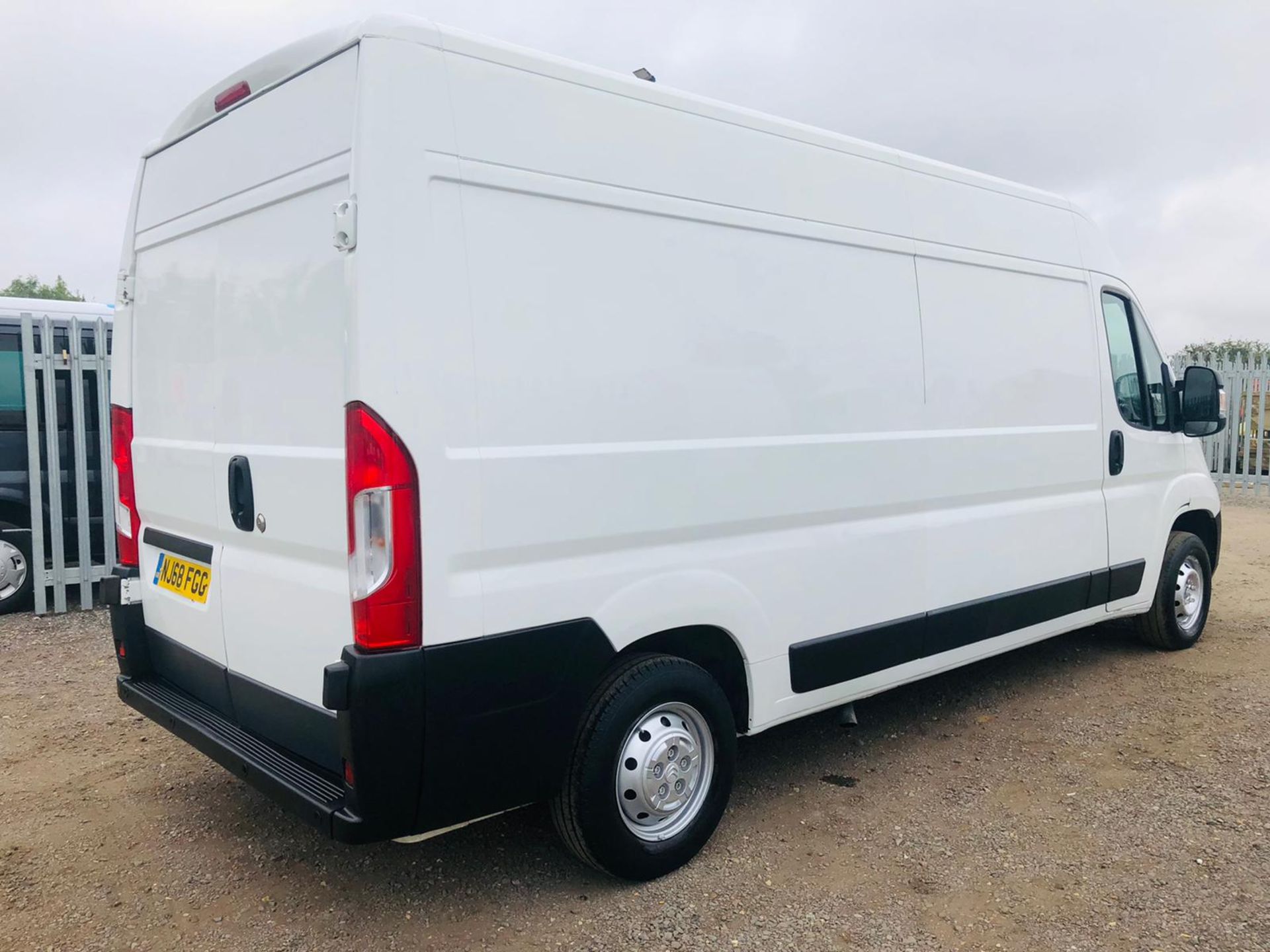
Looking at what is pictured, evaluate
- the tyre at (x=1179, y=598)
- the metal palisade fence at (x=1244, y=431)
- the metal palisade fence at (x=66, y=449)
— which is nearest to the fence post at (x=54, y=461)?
the metal palisade fence at (x=66, y=449)

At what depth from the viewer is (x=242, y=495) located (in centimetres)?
313

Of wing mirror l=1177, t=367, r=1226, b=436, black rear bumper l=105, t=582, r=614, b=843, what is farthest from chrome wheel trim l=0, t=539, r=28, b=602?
wing mirror l=1177, t=367, r=1226, b=436

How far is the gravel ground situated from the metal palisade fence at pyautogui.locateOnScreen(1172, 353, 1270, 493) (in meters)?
11.3

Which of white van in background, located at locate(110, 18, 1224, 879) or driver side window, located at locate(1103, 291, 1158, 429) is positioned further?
driver side window, located at locate(1103, 291, 1158, 429)

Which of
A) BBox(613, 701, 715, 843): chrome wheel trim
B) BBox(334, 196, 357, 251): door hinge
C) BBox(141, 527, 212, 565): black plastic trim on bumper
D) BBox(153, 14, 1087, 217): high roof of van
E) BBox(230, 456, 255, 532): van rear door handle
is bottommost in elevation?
BBox(613, 701, 715, 843): chrome wheel trim

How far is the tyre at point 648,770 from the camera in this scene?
121 inches

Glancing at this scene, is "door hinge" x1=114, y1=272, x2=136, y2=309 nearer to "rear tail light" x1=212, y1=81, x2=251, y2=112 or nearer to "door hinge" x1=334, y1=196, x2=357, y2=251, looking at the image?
"rear tail light" x1=212, y1=81, x2=251, y2=112

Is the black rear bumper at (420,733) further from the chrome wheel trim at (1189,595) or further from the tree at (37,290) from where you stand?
the tree at (37,290)

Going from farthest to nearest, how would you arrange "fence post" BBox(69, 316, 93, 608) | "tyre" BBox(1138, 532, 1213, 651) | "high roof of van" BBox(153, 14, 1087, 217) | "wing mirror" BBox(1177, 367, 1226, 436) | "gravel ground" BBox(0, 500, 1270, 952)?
"fence post" BBox(69, 316, 93, 608)
"tyre" BBox(1138, 532, 1213, 651)
"wing mirror" BBox(1177, 367, 1226, 436)
"gravel ground" BBox(0, 500, 1270, 952)
"high roof of van" BBox(153, 14, 1087, 217)

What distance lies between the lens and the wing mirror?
5387 mm

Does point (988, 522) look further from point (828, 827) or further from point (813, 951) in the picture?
point (813, 951)

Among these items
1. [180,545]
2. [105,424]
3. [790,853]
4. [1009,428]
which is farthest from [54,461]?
[1009,428]

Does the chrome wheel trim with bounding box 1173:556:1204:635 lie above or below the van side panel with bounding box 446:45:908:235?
below

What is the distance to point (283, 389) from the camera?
2963 mm
